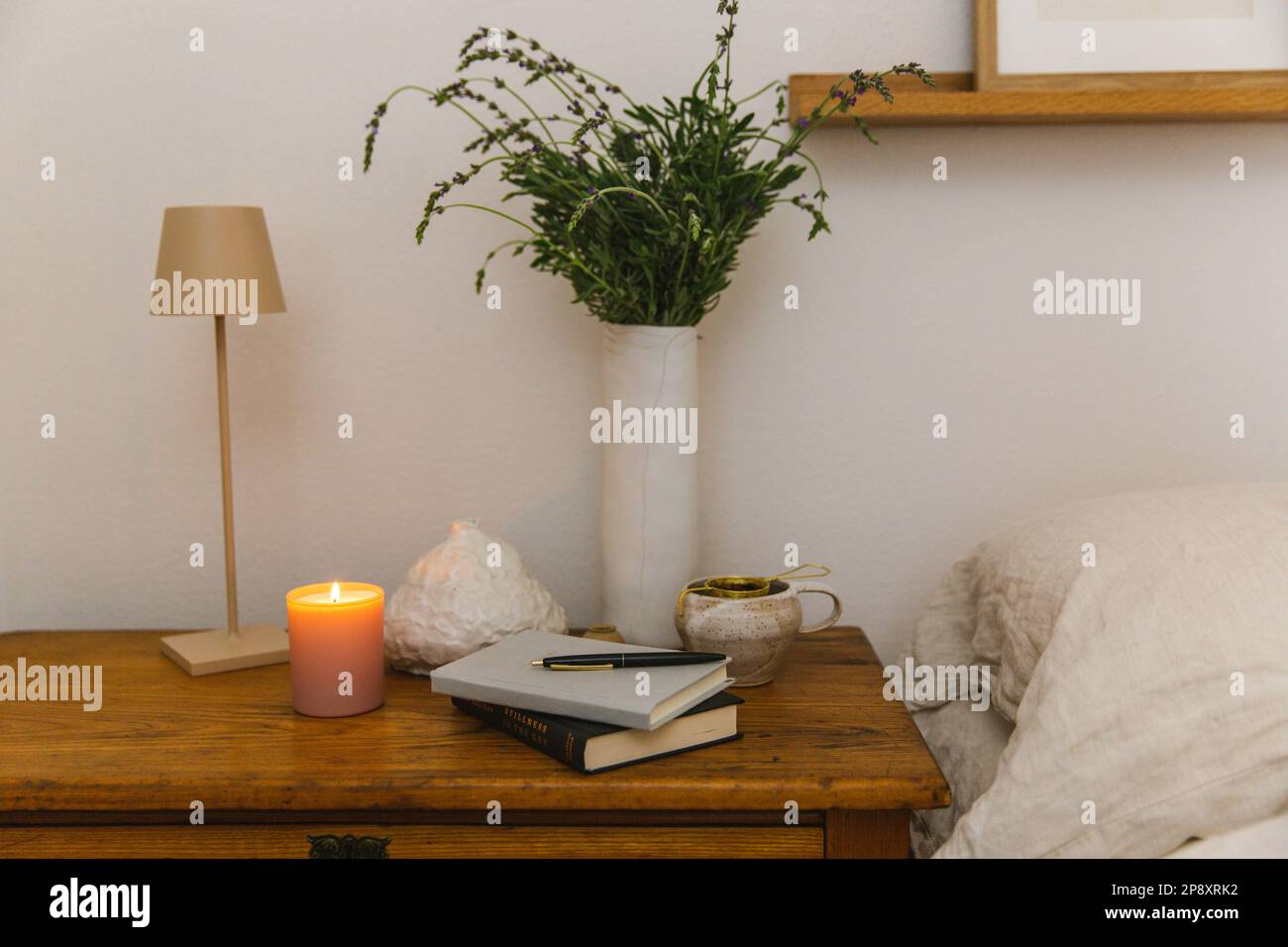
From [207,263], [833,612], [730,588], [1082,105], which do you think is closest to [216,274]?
[207,263]

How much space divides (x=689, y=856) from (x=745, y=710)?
157 millimetres

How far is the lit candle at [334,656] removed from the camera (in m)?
0.95

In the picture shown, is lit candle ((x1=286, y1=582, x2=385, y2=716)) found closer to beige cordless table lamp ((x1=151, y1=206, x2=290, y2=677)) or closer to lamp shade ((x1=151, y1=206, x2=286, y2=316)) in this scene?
beige cordless table lamp ((x1=151, y1=206, x2=290, y2=677))

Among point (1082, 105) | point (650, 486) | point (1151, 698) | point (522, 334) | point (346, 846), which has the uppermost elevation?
point (1082, 105)

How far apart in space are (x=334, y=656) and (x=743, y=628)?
14.2 inches

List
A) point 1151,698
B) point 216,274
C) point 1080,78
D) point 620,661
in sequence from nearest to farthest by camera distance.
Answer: point 1151,698 < point 620,661 < point 216,274 < point 1080,78

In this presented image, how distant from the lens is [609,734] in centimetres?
84

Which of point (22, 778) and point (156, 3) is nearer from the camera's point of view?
point (22, 778)

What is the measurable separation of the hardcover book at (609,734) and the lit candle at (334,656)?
0.38ft

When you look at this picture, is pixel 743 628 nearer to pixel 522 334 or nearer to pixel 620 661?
pixel 620 661

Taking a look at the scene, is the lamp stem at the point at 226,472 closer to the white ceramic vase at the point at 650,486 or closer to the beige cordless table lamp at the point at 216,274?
the beige cordless table lamp at the point at 216,274

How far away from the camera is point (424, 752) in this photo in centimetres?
88
